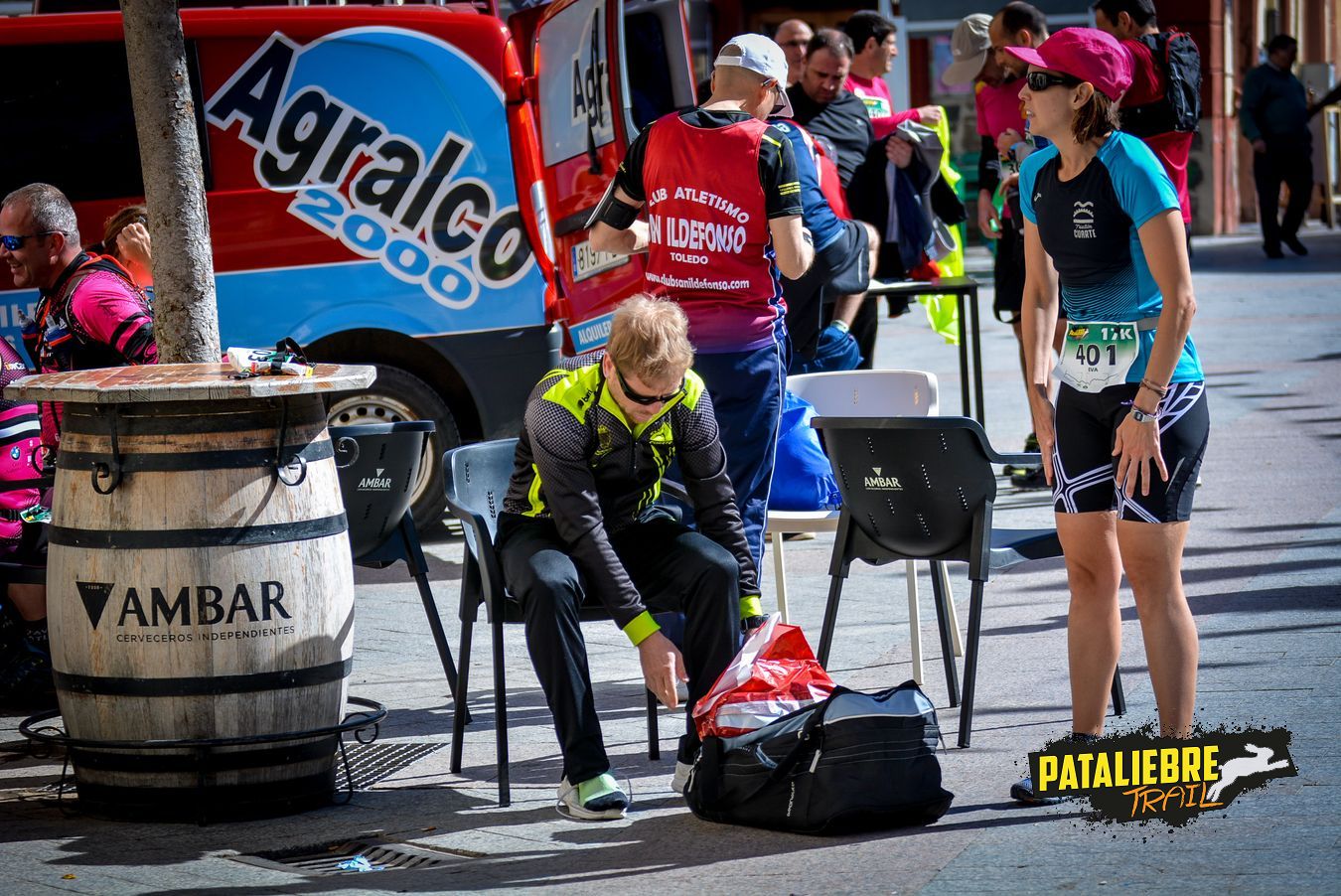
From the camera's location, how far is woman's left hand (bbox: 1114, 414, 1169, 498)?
163 inches

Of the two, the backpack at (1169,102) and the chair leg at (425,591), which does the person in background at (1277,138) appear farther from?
the chair leg at (425,591)

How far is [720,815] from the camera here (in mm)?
4312

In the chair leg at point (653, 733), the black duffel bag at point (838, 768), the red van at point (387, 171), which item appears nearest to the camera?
the black duffel bag at point (838, 768)

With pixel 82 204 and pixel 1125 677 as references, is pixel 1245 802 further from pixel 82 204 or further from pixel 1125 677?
pixel 82 204

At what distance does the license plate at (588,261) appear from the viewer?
7.88 m

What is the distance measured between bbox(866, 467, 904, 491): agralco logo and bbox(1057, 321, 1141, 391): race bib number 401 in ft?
2.12

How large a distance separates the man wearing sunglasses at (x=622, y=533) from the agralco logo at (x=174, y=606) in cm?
64

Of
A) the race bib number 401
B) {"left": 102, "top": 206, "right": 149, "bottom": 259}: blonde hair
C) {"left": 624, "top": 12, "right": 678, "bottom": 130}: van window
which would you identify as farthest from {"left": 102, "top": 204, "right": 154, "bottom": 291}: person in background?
the race bib number 401

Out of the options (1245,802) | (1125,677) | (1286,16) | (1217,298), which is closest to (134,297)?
(1125,677)

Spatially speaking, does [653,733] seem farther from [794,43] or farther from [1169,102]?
[794,43]

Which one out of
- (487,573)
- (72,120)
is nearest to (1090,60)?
(487,573)

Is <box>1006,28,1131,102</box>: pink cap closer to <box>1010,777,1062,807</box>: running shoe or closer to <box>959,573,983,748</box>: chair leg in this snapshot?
<box>959,573,983,748</box>: chair leg

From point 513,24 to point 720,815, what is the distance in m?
5.17

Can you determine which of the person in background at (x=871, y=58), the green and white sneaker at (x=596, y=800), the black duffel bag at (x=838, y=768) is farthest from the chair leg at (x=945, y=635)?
→ the person in background at (x=871, y=58)
